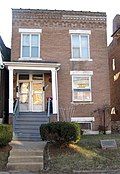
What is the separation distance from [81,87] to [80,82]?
1.27 feet

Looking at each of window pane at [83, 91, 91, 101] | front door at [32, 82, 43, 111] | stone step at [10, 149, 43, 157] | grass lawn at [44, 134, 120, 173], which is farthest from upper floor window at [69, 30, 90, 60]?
stone step at [10, 149, 43, 157]

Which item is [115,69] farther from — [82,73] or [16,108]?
[16,108]

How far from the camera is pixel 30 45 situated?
76.9 ft


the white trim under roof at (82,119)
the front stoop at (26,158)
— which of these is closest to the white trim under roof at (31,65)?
the white trim under roof at (82,119)

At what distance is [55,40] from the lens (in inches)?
929

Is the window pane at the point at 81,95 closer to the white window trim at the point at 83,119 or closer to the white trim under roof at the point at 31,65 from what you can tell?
the white window trim at the point at 83,119

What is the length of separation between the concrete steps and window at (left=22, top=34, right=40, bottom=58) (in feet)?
14.2

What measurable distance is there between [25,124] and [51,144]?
15.9 ft

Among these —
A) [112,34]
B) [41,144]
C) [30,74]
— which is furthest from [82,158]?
[112,34]

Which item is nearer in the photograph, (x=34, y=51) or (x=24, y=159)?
(x=24, y=159)

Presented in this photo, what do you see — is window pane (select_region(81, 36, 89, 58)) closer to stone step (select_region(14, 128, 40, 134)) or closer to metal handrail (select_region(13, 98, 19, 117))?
metal handrail (select_region(13, 98, 19, 117))

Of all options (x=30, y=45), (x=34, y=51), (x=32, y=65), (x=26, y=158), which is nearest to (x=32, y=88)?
(x=32, y=65)

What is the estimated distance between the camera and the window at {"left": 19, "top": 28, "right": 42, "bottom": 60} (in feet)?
76.5

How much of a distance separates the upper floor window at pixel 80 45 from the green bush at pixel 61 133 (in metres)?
9.74
